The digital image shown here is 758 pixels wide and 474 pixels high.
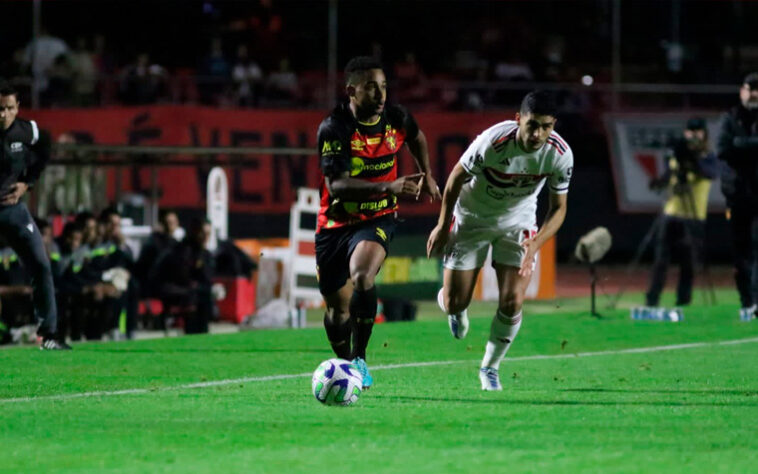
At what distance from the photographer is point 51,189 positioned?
19.7 metres

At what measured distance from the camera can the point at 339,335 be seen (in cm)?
982

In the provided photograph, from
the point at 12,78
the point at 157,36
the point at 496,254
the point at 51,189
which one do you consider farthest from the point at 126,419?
the point at 157,36

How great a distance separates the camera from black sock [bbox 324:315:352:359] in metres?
9.80

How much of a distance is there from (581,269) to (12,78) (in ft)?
36.0

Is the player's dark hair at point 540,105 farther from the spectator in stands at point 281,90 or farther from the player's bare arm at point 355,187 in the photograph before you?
the spectator in stands at point 281,90

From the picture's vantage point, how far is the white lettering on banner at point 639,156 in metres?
26.3

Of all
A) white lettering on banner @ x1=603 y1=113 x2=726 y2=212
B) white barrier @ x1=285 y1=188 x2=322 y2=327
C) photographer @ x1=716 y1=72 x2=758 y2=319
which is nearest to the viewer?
photographer @ x1=716 y1=72 x2=758 y2=319

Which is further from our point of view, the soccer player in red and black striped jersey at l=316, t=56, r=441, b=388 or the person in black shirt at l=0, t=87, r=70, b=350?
the person in black shirt at l=0, t=87, r=70, b=350

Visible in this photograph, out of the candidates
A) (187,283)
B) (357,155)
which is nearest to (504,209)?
(357,155)

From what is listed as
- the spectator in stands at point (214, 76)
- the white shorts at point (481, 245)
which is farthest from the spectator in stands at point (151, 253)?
the white shorts at point (481, 245)

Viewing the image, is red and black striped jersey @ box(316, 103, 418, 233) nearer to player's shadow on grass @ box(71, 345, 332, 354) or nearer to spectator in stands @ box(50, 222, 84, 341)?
player's shadow on grass @ box(71, 345, 332, 354)

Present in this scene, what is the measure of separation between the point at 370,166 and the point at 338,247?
1.84 ft

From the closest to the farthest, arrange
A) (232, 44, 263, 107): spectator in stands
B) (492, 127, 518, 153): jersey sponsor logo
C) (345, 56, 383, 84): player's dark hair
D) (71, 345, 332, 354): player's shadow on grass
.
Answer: (345, 56, 383, 84): player's dark hair → (492, 127, 518, 153): jersey sponsor logo → (71, 345, 332, 354): player's shadow on grass → (232, 44, 263, 107): spectator in stands

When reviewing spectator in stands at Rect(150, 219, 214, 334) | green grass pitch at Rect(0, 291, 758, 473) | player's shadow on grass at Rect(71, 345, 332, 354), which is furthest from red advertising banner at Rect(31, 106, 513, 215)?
player's shadow on grass at Rect(71, 345, 332, 354)
